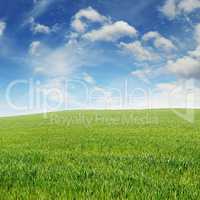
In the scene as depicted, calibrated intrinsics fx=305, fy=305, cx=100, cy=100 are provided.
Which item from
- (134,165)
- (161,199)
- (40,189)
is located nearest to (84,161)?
(134,165)

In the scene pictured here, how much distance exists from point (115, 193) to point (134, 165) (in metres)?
3.20

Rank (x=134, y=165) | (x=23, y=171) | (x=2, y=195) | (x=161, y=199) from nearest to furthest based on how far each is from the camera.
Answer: (x=161, y=199) < (x=2, y=195) < (x=23, y=171) < (x=134, y=165)

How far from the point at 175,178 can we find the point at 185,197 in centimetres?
182

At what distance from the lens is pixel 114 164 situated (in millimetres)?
10312

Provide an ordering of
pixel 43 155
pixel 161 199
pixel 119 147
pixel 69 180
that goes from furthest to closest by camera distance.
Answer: pixel 119 147
pixel 43 155
pixel 69 180
pixel 161 199

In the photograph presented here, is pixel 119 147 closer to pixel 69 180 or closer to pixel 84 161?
pixel 84 161

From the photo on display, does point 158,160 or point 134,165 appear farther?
point 158,160

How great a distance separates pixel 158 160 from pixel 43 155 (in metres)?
4.85

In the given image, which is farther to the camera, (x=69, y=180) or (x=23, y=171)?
(x=23, y=171)

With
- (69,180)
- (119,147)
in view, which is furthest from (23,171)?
(119,147)

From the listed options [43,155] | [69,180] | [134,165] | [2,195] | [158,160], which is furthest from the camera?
[43,155]

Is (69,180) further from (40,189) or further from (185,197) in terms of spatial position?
(185,197)

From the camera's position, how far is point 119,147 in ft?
51.3

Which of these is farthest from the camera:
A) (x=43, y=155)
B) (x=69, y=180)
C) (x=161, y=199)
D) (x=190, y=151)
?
(x=190, y=151)
